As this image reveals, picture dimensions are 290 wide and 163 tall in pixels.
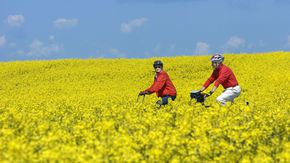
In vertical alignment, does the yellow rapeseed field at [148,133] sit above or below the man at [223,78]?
below

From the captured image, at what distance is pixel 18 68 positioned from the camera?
4541 centimetres

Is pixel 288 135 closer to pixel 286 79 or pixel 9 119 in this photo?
pixel 9 119

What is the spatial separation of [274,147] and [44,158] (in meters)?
3.90

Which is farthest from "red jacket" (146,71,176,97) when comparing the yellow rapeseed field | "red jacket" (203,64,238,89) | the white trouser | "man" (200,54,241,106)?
the white trouser

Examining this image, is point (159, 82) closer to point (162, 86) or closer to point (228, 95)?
point (162, 86)

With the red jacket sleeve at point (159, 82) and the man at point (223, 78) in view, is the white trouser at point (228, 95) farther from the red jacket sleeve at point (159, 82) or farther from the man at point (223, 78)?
the red jacket sleeve at point (159, 82)

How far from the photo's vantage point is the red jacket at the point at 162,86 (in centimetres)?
1545

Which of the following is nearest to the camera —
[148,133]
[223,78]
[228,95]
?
[148,133]

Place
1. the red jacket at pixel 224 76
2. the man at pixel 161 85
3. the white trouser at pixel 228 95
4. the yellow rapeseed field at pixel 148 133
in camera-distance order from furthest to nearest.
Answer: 1. the man at pixel 161 85
2. the white trouser at pixel 228 95
3. the red jacket at pixel 224 76
4. the yellow rapeseed field at pixel 148 133

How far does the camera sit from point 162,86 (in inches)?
611

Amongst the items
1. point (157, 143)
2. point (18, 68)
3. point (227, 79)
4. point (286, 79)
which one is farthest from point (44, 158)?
point (18, 68)

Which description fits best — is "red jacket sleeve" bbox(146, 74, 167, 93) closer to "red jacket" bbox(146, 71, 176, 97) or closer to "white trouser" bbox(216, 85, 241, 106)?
"red jacket" bbox(146, 71, 176, 97)

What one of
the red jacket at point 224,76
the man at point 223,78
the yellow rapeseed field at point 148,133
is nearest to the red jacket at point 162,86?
the yellow rapeseed field at point 148,133

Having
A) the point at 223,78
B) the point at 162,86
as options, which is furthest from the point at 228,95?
the point at 162,86
